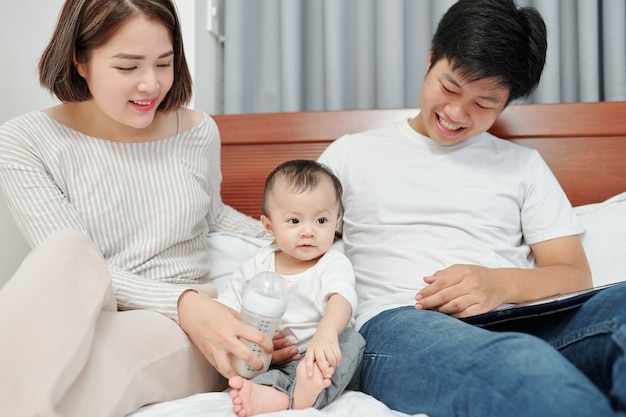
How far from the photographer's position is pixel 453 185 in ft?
4.33

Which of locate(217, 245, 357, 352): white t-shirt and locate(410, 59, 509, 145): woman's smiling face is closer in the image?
locate(217, 245, 357, 352): white t-shirt

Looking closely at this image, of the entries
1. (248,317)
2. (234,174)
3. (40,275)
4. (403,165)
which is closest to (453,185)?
(403,165)

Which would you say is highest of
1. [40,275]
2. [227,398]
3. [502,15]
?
[502,15]

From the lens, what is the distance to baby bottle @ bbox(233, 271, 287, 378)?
3.10 ft

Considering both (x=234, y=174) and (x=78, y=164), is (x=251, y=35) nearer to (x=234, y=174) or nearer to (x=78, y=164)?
(x=234, y=174)

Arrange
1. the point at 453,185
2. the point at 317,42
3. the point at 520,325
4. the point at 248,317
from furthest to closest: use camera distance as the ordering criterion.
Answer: the point at 317,42 → the point at 453,185 → the point at 520,325 → the point at 248,317

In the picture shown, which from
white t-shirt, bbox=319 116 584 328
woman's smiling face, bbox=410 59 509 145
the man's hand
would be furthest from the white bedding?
woman's smiling face, bbox=410 59 509 145

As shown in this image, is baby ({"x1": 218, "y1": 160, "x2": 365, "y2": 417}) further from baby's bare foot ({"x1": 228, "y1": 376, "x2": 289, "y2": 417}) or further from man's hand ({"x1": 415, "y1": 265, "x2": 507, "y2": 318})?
man's hand ({"x1": 415, "y1": 265, "x2": 507, "y2": 318})

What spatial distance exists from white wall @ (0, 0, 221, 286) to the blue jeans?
1.19 m

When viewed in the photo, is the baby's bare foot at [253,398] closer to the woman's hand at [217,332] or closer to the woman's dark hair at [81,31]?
the woman's hand at [217,332]

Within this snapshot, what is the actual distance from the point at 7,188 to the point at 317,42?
45.9 inches

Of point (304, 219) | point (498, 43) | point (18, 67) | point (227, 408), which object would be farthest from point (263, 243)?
point (18, 67)

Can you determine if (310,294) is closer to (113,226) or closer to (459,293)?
(459,293)

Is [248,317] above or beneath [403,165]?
beneath
